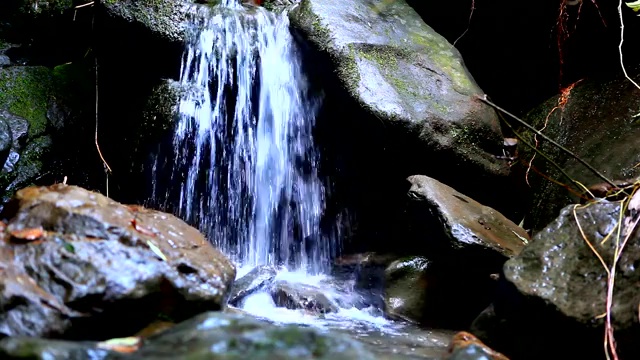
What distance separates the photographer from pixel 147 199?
5.55 m

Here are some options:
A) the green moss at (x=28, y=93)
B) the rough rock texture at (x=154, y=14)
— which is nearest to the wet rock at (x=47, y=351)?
the rough rock texture at (x=154, y=14)

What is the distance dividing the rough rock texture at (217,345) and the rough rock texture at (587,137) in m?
3.47

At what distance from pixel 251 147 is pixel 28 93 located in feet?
8.65

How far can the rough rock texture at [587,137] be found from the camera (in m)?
4.67

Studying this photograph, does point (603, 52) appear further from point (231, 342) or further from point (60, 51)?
point (60, 51)

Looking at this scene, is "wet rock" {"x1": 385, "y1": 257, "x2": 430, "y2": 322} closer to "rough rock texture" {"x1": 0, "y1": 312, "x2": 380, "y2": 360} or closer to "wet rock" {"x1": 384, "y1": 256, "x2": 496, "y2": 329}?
"wet rock" {"x1": 384, "y1": 256, "x2": 496, "y2": 329}

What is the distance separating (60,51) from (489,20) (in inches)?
210

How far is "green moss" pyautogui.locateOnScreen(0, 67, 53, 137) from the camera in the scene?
5902 mm

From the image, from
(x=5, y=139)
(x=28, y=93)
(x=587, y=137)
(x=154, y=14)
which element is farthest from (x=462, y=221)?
(x=28, y=93)

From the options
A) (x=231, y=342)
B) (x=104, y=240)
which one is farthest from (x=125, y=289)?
(x=231, y=342)

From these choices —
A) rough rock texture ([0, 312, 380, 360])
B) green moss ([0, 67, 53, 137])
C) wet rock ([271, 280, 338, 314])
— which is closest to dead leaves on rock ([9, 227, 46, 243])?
rough rock texture ([0, 312, 380, 360])

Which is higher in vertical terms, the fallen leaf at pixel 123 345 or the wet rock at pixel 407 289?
the fallen leaf at pixel 123 345

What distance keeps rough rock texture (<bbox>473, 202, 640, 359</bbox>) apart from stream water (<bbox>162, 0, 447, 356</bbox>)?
2479 millimetres

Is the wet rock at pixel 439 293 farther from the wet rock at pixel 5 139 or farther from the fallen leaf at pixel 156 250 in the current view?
the wet rock at pixel 5 139
